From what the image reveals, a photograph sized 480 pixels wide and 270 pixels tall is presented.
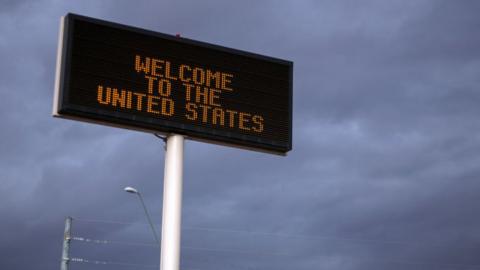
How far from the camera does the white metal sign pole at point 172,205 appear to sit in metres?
22.6

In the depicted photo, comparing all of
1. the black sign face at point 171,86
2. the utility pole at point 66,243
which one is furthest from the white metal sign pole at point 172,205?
the utility pole at point 66,243

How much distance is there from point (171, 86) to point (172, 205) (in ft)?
9.24

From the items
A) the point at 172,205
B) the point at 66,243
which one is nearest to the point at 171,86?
the point at 172,205

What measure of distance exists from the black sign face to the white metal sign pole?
1.85ft

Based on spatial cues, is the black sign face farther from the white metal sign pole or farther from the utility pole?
the utility pole

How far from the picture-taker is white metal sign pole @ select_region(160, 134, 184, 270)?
2259cm

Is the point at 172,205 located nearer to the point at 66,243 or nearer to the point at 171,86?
the point at 171,86

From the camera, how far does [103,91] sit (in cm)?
2155

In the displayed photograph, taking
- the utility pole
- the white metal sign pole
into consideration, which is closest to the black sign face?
the white metal sign pole

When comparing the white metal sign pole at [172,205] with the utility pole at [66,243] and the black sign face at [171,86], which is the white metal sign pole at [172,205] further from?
the utility pole at [66,243]

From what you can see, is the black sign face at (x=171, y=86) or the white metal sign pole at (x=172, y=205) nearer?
the black sign face at (x=171, y=86)

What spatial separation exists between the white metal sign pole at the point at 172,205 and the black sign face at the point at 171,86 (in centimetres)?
56

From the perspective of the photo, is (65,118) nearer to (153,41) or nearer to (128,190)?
(153,41)

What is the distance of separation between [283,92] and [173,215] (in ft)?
13.5
